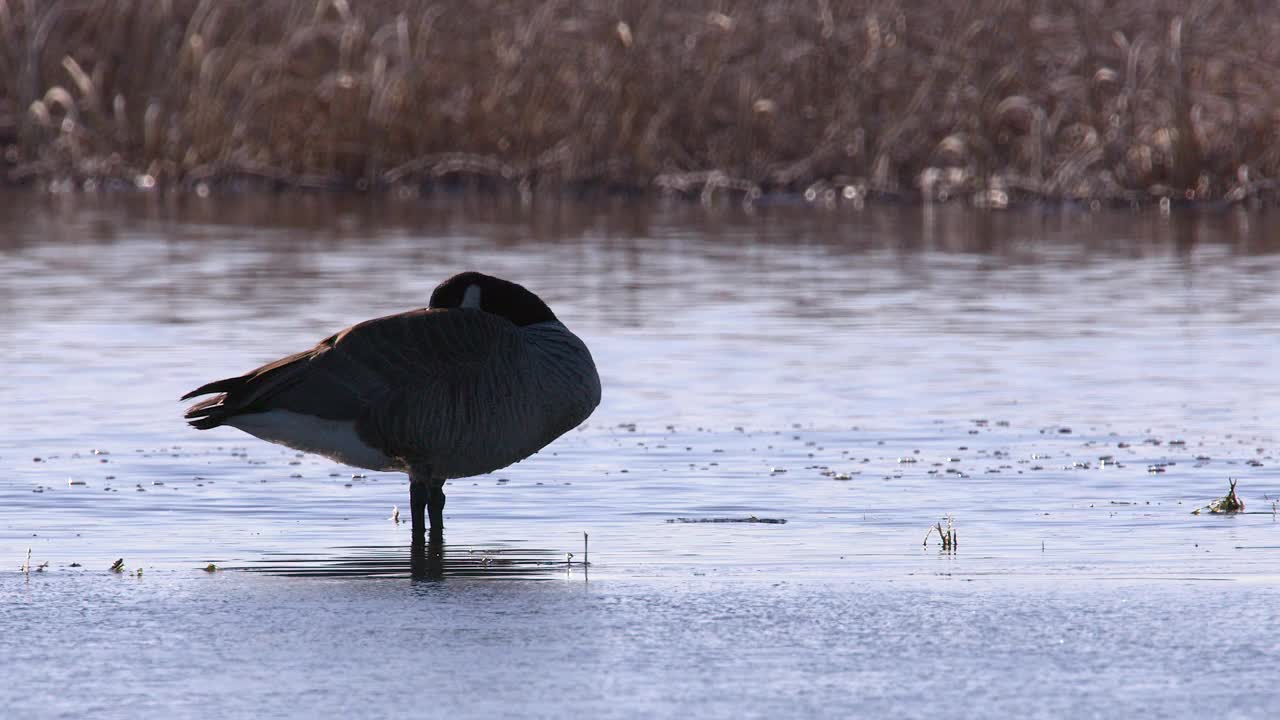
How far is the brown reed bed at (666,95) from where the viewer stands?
21250mm

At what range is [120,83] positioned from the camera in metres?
24.2

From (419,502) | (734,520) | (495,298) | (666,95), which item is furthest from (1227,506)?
(666,95)

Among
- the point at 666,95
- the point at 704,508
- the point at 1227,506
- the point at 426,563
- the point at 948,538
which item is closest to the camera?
the point at 426,563

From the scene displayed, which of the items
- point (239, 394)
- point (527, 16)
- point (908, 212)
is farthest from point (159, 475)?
point (527, 16)

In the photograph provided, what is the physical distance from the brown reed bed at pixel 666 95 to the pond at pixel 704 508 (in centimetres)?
442

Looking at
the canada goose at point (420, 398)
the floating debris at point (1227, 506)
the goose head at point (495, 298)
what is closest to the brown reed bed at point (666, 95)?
the floating debris at point (1227, 506)

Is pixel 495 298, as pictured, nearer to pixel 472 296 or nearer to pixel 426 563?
pixel 472 296

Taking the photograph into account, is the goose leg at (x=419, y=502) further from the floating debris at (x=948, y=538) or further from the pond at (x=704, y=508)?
the floating debris at (x=948, y=538)

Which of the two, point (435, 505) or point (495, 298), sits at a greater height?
point (495, 298)

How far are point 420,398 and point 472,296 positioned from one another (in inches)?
28.1

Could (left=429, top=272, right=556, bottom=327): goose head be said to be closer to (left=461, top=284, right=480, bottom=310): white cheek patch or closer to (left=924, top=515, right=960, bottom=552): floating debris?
(left=461, top=284, right=480, bottom=310): white cheek patch

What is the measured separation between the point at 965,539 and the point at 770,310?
7284 mm

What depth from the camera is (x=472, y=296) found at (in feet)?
25.6

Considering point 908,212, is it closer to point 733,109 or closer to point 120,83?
point 733,109
